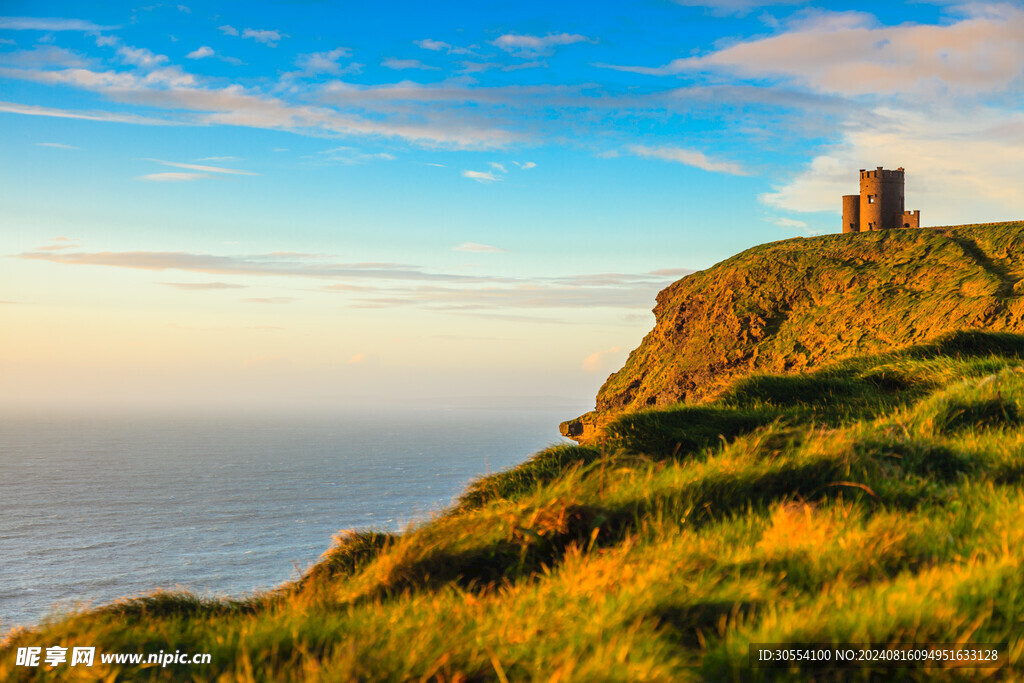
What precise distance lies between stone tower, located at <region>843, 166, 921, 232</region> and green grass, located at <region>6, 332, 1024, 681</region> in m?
123

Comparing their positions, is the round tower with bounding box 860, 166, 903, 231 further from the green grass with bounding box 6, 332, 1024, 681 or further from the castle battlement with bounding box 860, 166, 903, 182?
the green grass with bounding box 6, 332, 1024, 681

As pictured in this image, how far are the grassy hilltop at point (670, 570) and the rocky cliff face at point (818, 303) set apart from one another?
65.4m

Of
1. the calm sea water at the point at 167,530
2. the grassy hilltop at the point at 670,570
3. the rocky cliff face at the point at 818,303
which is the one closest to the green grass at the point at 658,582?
the grassy hilltop at the point at 670,570

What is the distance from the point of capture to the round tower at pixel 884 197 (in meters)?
115

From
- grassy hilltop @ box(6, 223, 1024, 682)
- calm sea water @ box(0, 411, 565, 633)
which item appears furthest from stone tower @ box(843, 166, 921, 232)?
grassy hilltop @ box(6, 223, 1024, 682)

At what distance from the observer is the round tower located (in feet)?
377

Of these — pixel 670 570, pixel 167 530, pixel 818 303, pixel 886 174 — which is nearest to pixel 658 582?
pixel 670 570

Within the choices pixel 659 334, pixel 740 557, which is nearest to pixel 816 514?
pixel 740 557

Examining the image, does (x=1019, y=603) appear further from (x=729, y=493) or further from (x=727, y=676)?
(x=729, y=493)

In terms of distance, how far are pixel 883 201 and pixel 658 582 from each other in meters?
130

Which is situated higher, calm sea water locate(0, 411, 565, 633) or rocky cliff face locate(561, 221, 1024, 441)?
rocky cliff face locate(561, 221, 1024, 441)

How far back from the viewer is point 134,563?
4195 inches

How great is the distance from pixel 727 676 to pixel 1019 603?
1.83 metres

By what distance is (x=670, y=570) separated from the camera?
4406mm
